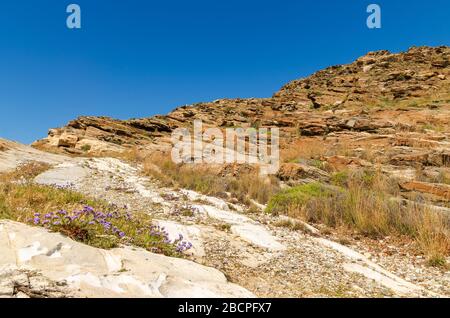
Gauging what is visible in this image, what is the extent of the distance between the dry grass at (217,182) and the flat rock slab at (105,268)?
5.20 meters

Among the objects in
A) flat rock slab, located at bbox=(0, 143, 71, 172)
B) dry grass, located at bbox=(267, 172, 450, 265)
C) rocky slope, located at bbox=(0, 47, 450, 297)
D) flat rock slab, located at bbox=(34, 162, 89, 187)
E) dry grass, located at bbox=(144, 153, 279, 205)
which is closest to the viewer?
rocky slope, located at bbox=(0, 47, 450, 297)

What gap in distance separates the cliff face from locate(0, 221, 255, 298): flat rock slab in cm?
1677

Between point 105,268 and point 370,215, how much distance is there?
504cm

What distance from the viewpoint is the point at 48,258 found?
2963 millimetres

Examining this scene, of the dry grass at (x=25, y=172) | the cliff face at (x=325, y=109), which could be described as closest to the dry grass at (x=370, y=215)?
the dry grass at (x=25, y=172)

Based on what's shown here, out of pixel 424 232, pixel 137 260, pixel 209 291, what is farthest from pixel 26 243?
pixel 424 232

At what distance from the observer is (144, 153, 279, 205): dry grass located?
895 centimetres

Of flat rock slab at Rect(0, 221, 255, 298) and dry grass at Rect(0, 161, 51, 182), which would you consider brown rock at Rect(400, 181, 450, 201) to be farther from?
dry grass at Rect(0, 161, 51, 182)

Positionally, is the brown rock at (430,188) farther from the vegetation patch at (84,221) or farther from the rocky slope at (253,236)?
the vegetation patch at (84,221)

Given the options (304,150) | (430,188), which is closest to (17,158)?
(304,150)

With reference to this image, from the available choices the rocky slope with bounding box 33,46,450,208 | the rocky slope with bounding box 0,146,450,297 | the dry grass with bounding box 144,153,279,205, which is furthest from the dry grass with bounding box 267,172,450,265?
the rocky slope with bounding box 33,46,450,208

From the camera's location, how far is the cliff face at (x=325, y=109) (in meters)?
20.8

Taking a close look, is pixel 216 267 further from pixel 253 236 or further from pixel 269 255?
pixel 253 236
